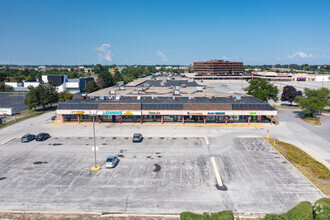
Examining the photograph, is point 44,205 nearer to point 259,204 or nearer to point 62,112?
point 259,204

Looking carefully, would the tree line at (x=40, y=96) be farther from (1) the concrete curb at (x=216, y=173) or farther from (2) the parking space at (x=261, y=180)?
(1) the concrete curb at (x=216, y=173)

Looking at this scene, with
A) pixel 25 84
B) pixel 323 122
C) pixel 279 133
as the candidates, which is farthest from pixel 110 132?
pixel 25 84

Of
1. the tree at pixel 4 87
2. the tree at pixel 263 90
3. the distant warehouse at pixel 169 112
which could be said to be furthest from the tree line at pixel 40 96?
the tree at pixel 4 87

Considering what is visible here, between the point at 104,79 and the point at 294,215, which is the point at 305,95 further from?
the point at 104,79

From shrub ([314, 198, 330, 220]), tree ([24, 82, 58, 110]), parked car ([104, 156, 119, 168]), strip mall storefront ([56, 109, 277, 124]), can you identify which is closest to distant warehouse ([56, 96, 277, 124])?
strip mall storefront ([56, 109, 277, 124])

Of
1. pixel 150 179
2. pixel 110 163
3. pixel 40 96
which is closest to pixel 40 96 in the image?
pixel 40 96
